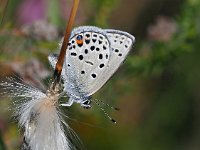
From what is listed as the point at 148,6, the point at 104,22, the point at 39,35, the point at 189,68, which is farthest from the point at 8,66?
the point at 148,6

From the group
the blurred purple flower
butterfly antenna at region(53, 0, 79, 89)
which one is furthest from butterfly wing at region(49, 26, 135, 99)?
the blurred purple flower

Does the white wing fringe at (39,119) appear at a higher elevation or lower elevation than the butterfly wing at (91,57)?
lower

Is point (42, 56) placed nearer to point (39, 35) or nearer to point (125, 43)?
point (39, 35)

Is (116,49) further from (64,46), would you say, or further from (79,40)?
(64,46)

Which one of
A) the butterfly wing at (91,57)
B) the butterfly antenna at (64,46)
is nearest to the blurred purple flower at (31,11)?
the butterfly wing at (91,57)

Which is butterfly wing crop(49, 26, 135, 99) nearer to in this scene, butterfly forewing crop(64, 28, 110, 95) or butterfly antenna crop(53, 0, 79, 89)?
butterfly forewing crop(64, 28, 110, 95)

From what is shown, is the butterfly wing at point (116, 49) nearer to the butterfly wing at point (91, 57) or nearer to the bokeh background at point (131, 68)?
the butterfly wing at point (91, 57)
